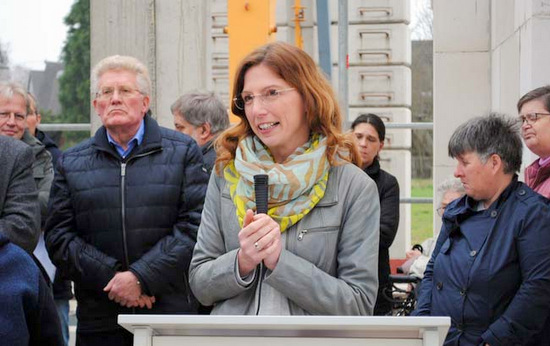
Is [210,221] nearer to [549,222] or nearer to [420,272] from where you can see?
[549,222]

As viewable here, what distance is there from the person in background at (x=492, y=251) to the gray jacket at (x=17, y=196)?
1799 mm

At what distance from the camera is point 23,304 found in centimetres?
348

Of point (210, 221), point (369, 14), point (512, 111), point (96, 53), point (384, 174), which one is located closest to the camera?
point (210, 221)

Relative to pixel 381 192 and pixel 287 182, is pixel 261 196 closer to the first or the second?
pixel 287 182

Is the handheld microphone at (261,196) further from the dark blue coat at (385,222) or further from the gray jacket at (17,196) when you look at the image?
the dark blue coat at (385,222)

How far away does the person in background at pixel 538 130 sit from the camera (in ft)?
17.8

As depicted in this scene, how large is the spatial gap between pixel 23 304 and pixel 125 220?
186 cm

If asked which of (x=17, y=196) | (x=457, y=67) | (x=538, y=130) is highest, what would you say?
(x=457, y=67)

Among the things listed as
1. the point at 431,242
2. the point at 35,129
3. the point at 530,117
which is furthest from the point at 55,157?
the point at 530,117

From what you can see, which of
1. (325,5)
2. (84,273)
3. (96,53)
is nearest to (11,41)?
(325,5)

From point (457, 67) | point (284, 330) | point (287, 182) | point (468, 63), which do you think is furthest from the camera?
point (457, 67)

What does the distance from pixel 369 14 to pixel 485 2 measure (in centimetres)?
674

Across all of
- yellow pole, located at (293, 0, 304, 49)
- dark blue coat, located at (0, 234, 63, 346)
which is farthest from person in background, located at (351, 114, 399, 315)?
yellow pole, located at (293, 0, 304, 49)

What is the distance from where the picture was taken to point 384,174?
7402 millimetres
